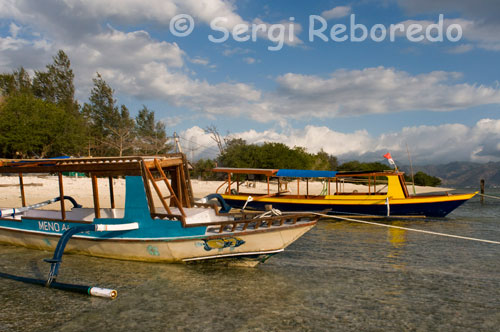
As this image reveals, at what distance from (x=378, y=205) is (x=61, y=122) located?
38561 mm

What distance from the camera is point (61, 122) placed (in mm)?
43188

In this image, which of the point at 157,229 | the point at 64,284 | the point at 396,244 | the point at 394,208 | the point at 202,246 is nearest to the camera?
the point at 64,284

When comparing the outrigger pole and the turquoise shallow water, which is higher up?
the outrigger pole

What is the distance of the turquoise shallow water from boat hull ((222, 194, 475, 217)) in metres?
8.26

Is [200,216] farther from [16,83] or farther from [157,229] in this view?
[16,83]

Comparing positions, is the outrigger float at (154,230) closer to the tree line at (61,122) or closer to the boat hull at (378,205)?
the boat hull at (378,205)

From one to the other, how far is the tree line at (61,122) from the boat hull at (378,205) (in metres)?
16.6

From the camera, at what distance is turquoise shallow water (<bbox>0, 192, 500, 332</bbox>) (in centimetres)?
618

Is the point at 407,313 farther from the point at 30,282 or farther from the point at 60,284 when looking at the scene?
the point at 30,282

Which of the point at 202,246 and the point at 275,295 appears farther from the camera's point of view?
the point at 202,246

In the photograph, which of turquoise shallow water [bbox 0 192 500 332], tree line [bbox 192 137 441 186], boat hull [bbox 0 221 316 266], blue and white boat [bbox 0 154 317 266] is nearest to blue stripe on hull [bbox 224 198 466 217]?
turquoise shallow water [bbox 0 192 500 332]

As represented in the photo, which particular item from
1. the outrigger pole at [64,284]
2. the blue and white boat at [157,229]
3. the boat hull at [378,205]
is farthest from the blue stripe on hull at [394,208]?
the outrigger pole at [64,284]

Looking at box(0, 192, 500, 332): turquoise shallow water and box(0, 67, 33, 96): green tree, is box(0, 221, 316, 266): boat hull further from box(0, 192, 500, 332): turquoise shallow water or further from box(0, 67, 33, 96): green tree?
box(0, 67, 33, 96): green tree

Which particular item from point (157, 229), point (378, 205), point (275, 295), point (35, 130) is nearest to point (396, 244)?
point (378, 205)
